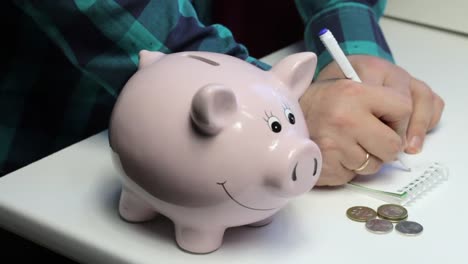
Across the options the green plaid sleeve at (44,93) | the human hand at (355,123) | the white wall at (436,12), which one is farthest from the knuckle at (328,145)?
the white wall at (436,12)

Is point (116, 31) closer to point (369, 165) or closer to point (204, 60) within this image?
point (204, 60)

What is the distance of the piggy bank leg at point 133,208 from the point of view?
0.49 meters

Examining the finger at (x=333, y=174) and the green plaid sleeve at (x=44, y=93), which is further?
the green plaid sleeve at (x=44, y=93)

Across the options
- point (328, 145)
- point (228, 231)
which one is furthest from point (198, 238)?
point (328, 145)

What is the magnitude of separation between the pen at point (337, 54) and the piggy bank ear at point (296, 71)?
6 cm

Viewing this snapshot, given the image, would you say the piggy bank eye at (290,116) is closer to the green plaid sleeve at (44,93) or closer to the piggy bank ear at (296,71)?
the piggy bank ear at (296,71)

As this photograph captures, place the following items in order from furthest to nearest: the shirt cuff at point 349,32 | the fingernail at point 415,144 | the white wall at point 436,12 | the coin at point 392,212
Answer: the white wall at point 436,12 < the shirt cuff at point 349,32 < the fingernail at point 415,144 < the coin at point 392,212

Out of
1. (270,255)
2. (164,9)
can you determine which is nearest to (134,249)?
(270,255)

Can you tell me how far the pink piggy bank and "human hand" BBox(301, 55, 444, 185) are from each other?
3.7 inches

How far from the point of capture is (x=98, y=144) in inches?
24.3

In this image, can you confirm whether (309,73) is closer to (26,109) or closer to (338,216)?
(338,216)

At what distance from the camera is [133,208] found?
0.50 metres

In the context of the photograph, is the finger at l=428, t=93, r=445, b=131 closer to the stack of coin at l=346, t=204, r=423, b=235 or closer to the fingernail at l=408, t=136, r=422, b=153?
the fingernail at l=408, t=136, r=422, b=153

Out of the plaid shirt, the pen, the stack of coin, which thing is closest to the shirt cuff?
the plaid shirt
